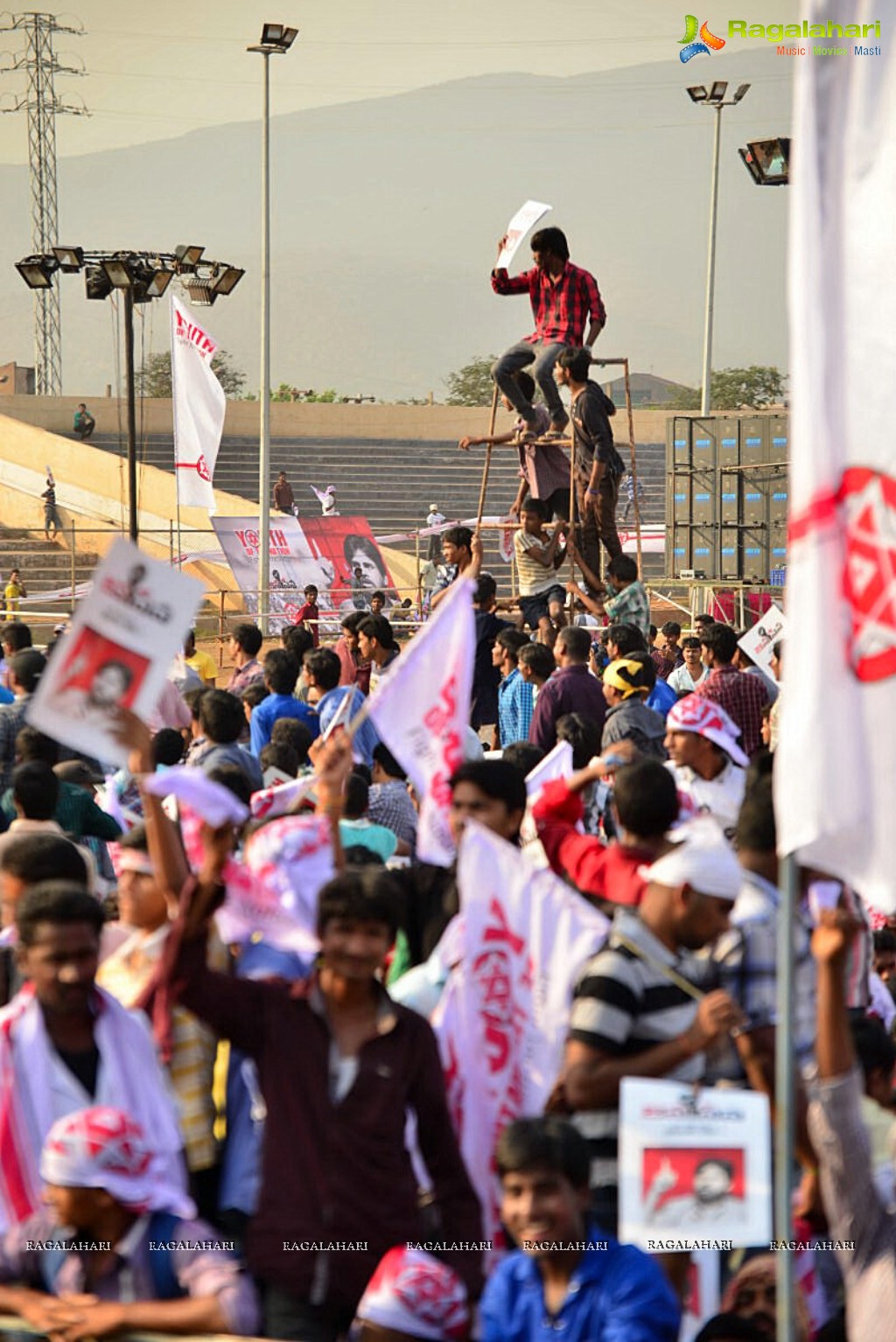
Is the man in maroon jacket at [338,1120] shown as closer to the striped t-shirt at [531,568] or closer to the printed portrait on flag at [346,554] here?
the striped t-shirt at [531,568]

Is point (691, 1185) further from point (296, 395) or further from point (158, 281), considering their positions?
point (296, 395)

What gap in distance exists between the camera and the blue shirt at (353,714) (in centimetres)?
811

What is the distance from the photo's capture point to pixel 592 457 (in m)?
11.0

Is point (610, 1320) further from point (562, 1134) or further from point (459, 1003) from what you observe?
point (459, 1003)

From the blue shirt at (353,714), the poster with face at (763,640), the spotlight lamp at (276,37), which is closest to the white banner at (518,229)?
the poster with face at (763,640)

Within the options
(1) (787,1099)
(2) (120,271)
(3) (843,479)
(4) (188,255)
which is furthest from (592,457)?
(4) (188,255)

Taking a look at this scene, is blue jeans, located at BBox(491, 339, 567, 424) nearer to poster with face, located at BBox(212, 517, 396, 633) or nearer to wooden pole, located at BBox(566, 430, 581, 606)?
wooden pole, located at BBox(566, 430, 581, 606)

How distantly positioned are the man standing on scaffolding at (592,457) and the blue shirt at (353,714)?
2.76 m

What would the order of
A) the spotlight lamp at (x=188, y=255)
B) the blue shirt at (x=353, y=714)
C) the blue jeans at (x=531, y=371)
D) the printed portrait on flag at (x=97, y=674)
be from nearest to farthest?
1. the printed portrait on flag at (x=97, y=674)
2. the blue shirt at (x=353, y=714)
3. the blue jeans at (x=531, y=371)
4. the spotlight lamp at (x=188, y=255)

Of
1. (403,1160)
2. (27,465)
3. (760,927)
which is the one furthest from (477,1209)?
(27,465)

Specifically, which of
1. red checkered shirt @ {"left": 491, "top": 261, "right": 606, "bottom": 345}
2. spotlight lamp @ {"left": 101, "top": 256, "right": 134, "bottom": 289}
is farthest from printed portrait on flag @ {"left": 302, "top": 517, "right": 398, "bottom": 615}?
red checkered shirt @ {"left": 491, "top": 261, "right": 606, "bottom": 345}

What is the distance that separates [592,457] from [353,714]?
3.48 m

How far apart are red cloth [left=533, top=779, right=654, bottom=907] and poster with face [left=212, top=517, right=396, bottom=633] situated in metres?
23.5

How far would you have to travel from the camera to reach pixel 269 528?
30984mm
